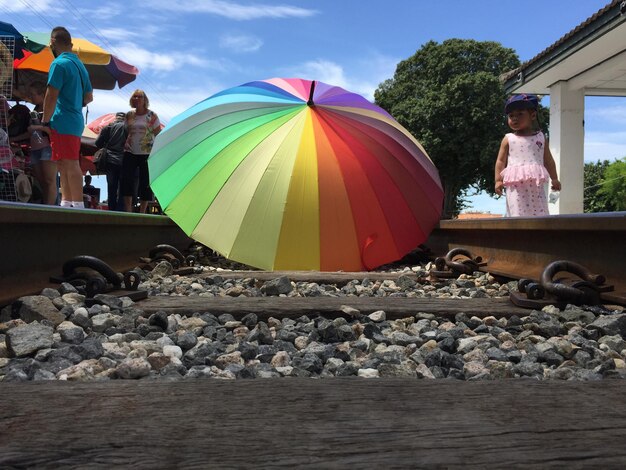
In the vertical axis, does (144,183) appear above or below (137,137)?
below

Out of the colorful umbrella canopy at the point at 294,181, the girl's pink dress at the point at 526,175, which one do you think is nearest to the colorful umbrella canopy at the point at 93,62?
the colorful umbrella canopy at the point at 294,181

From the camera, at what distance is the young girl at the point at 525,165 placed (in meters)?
5.09

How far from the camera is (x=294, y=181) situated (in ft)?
16.6

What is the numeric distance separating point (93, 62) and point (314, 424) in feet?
36.2

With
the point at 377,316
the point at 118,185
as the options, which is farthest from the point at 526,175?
the point at 118,185

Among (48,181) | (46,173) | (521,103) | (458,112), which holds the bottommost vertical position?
(48,181)

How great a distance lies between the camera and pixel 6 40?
27.3 ft

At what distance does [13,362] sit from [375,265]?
12.6 feet

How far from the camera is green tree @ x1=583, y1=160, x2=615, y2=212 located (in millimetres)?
35875

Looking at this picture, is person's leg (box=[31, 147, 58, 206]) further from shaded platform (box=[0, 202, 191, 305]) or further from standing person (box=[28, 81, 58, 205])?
shaded platform (box=[0, 202, 191, 305])

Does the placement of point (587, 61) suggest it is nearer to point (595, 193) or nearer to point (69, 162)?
point (69, 162)

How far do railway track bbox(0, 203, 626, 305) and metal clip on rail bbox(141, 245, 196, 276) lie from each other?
0.11 metres

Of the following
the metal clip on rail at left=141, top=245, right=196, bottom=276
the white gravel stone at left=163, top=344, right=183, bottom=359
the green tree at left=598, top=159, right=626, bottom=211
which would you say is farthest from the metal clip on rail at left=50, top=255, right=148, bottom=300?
the green tree at left=598, top=159, right=626, bottom=211

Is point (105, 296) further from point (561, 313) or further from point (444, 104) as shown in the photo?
point (444, 104)
